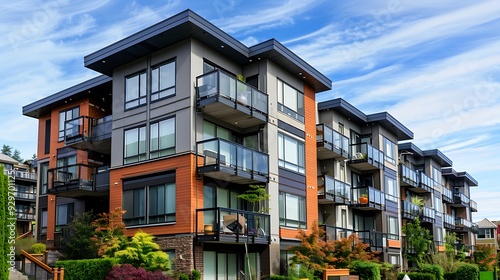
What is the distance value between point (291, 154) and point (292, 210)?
2.99 metres

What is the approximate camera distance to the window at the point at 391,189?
44469 millimetres

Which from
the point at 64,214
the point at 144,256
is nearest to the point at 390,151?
the point at 64,214

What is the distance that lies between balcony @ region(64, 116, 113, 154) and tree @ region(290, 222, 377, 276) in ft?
38.8

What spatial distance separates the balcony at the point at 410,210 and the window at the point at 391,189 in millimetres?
2505

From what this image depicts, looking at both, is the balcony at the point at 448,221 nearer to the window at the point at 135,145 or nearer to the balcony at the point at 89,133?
the balcony at the point at 89,133

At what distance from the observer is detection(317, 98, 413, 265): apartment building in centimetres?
3650

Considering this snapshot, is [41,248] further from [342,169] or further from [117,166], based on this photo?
[342,169]

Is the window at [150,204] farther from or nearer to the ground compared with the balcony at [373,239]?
farther from the ground

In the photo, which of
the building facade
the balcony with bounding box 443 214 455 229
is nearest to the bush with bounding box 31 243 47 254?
the building facade

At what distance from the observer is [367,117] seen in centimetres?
4384

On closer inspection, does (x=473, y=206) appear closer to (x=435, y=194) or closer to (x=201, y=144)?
(x=435, y=194)

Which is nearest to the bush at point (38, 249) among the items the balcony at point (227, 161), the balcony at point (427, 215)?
the balcony at point (227, 161)

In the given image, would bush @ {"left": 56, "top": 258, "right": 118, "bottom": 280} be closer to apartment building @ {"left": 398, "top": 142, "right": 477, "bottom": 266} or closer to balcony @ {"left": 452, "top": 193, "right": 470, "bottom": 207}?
apartment building @ {"left": 398, "top": 142, "right": 477, "bottom": 266}

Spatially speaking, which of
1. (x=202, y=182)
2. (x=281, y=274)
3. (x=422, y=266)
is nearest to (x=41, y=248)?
(x=202, y=182)
